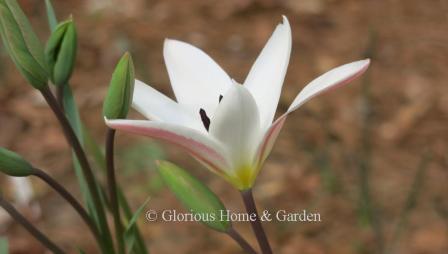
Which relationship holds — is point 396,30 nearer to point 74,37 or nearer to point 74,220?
point 74,220

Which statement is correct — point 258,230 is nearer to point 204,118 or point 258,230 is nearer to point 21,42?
point 204,118

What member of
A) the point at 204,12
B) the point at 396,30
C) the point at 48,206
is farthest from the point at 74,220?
the point at 396,30

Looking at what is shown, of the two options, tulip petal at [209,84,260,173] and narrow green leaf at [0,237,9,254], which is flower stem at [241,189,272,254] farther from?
narrow green leaf at [0,237,9,254]

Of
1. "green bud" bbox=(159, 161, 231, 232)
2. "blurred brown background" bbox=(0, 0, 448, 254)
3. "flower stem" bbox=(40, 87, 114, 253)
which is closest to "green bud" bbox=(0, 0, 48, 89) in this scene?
"flower stem" bbox=(40, 87, 114, 253)

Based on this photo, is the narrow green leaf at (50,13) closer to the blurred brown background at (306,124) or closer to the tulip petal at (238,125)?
the tulip petal at (238,125)

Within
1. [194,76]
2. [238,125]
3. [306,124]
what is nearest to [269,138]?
[238,125]
